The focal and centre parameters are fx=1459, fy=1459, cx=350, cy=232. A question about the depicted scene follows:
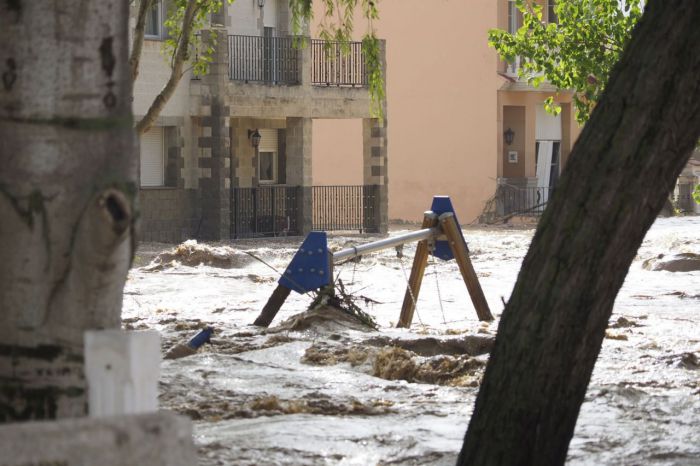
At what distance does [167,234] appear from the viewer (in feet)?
106

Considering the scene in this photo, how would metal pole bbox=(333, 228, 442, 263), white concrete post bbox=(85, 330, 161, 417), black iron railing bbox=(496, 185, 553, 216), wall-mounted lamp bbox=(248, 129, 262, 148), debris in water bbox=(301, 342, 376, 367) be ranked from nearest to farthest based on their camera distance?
white concrete post bbox=(85, 330, 161, 417) < debris in water bbox=(301, 342, 376, 367) < metal pole bbox=(333, 228, 442, 263) < wall-mounted lamp bbox=(248, 129, 262, 148) < black iron railing bbox=(496, 185, 553, 216)

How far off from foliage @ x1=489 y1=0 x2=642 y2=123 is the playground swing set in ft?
15.1

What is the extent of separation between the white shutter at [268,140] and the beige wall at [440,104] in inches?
274

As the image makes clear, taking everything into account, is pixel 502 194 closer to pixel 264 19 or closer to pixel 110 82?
pixel 264 19

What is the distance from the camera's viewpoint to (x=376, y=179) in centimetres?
3541

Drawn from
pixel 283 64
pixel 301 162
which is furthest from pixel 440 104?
pixel 283 64

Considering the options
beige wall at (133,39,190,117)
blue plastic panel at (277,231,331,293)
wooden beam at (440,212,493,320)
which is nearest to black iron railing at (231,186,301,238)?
beige wall at (133,39,190,117)

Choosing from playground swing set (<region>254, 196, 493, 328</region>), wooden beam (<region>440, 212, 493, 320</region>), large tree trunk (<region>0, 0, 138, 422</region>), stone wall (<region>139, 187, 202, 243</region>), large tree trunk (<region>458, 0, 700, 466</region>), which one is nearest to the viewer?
large tree trunk (<region>0, 0, 138, 422</region>)

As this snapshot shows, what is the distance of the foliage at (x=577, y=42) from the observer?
1772cm

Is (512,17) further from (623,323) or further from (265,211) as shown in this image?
(623,323)

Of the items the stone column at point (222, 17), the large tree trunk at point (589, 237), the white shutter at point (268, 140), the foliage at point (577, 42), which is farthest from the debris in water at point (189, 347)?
the white shutter at point (268, 140)

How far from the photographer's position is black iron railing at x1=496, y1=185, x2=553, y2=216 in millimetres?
42500

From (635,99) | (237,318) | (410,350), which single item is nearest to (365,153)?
(237,318)

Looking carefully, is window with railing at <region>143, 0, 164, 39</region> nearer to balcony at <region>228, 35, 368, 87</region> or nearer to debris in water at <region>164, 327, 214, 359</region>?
balcony at <region>228, 35, 368, 87</region>
